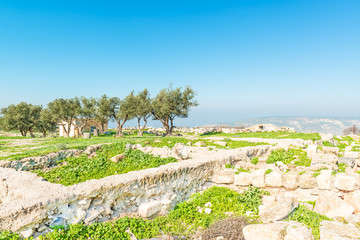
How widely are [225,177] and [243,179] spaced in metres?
0.82

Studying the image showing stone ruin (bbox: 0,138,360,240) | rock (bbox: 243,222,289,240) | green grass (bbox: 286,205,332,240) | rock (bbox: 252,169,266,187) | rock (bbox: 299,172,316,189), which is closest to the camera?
rock (bbox: 243,222,289,240)

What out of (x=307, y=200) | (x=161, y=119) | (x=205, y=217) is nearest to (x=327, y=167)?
(x=307, y=200)

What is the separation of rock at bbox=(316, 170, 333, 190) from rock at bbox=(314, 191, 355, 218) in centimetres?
140

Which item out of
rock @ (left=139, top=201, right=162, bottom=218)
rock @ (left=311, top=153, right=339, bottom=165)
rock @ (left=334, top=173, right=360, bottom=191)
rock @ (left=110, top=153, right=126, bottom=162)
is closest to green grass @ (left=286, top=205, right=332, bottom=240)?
rock @ (left=334, top=173, right=360, bottom=191)

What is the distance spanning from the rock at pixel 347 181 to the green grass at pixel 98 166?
Answer: 25.9 feet

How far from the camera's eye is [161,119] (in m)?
32.4

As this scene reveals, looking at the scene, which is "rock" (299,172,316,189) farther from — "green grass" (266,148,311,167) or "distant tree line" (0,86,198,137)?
"distant tree line" (0,86,198,137)

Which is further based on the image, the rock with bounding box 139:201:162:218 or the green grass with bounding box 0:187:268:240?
the rock with bounding box 139:201:162:218

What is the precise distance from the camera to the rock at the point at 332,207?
615 cm

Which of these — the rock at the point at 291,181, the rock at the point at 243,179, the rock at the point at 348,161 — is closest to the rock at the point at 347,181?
the rock at the point at 291,181

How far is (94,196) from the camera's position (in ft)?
21.2

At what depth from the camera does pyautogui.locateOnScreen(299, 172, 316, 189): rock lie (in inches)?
320

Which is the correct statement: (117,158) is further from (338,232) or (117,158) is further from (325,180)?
(338,232)

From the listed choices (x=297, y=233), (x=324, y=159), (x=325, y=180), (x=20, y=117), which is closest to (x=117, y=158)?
(x=297, y=233)
